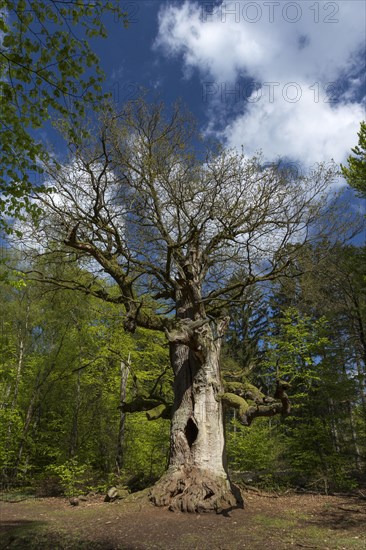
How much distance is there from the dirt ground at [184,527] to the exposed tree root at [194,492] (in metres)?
0.20

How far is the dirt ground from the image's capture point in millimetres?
5242

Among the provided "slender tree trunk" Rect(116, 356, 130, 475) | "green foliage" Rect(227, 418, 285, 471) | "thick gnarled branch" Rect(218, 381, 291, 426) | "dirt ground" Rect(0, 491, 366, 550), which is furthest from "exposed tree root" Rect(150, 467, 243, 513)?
"green foliage" Rect(227, 418, 285, 471)

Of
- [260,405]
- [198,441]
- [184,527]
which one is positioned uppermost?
[260,405]

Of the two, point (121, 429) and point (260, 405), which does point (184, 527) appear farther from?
point (121, 429)

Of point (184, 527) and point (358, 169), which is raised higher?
point (358, 169)

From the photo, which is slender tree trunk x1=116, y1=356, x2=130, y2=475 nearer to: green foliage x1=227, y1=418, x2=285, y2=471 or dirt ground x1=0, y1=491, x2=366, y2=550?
dirt ground x1=0, y1=491, x2=366, y2=550

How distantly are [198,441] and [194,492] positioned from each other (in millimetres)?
954

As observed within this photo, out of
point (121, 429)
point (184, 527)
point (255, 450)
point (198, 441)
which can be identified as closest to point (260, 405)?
point (198, 441)

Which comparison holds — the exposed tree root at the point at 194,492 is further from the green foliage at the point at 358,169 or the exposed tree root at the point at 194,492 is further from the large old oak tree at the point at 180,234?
the green foliage at the point at 358,169

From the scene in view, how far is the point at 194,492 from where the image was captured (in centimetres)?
730

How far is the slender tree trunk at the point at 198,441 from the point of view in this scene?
7341mm

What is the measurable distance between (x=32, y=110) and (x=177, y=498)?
7.05 meters

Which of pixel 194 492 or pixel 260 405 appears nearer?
pixel 194 492

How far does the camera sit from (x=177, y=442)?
26.6 ft
